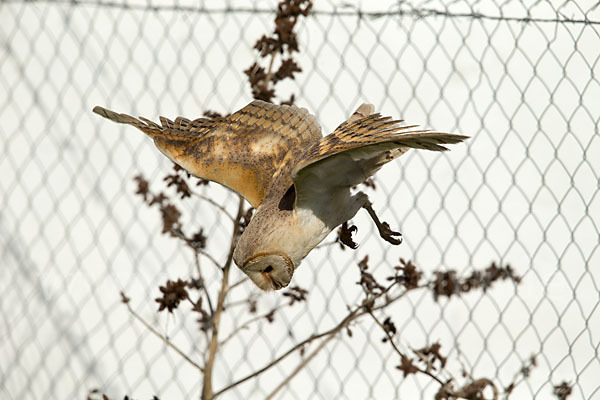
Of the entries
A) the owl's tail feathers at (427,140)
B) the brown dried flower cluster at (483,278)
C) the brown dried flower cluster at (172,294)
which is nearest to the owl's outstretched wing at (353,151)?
the owl's tail feathers at (427,140)

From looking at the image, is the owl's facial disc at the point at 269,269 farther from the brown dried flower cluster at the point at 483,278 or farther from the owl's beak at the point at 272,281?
the brown dried flower cluster at the point at 483,278

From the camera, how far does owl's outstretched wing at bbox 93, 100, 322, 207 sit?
4.59 feet

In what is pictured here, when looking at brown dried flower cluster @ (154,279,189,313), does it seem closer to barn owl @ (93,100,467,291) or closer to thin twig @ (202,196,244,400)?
thin twig @ (202,196,244,400)

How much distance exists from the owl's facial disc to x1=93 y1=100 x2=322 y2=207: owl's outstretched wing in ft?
0.61

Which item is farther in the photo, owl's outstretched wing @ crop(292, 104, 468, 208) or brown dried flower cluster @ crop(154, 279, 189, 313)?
brown dried flower cluster @ crop(154, 279, 189, 313)

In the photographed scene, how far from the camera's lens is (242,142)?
4.70ft

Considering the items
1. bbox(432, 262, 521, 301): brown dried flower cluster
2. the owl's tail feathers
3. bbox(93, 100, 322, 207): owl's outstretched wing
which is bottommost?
the owl's tail feathers


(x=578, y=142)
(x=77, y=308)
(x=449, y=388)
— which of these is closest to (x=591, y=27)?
(x=578, y=142)

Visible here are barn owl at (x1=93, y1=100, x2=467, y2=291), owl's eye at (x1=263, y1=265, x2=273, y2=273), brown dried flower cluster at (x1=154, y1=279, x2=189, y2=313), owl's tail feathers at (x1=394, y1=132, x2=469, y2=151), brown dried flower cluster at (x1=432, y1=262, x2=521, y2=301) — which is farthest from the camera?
brown dried flower cluster at (x1=432, y1=262, x2=521, y2=301)

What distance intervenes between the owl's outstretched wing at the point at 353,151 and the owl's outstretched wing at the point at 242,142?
0.55 feet

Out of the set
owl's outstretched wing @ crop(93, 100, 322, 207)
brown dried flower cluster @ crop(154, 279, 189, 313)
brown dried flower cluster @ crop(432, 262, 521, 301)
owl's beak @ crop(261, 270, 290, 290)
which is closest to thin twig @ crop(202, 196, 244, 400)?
brown dried flower cluster @ crop(154, 279, 189, 313)

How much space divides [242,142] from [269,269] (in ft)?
0.94

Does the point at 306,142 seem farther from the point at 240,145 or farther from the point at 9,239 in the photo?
the point at 9,239

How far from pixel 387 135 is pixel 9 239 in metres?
2.12
